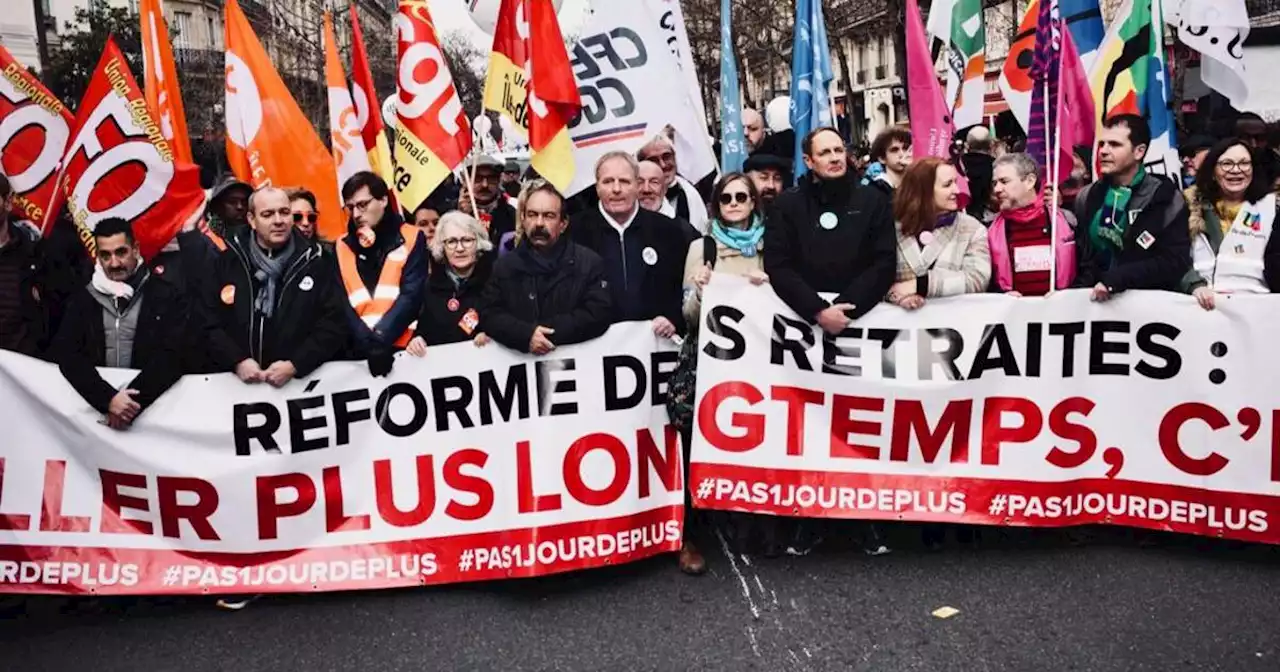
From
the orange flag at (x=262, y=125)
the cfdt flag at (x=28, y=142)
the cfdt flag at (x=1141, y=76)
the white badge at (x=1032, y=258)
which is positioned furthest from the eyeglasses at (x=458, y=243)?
the cfdt flag at (x=1141, y=76)

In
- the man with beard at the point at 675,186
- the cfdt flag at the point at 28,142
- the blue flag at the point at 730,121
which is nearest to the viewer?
the cfdt flag at the point at 28,142

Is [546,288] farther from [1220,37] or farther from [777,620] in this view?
[1220,37]

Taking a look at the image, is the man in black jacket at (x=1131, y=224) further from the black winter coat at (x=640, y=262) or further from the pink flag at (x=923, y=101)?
Answer: the pink flag at (x=923, y=101)

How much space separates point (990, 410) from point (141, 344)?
12.1 feet

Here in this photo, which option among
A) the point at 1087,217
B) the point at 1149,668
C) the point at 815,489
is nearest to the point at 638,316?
the point at 815,489

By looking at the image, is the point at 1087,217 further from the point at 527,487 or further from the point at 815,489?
the point at 527,487

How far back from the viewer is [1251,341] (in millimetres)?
4746

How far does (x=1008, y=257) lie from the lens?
5316 millimetres

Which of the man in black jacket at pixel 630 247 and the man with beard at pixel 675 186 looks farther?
the man with beard at pixel 675 186

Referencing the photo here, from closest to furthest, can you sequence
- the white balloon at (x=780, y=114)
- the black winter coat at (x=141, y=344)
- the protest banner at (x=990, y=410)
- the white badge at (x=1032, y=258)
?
the black winter coat at (x=141, y=344), the protest banner at (x=990, y=410), the white badge at (x=1032, y=258), the white balloon at (x=780, y=114)

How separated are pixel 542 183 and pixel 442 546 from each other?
1.65 meters

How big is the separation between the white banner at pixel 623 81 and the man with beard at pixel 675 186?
5.8 inches

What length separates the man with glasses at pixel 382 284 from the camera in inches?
197

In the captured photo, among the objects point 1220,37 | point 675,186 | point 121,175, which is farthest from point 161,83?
point 1220,37
